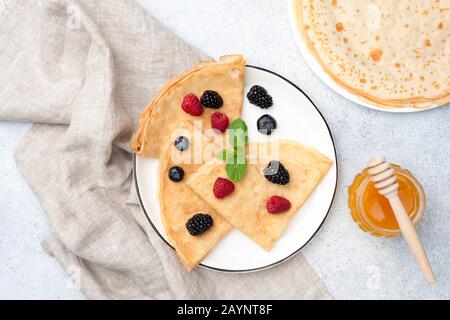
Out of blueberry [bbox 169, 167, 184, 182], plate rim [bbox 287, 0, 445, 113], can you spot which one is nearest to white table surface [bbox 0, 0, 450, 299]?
plate rim [bbox 287, 0, 445, 113]

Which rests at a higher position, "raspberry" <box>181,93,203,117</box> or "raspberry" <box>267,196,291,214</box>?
"raspberry" <box>181,93,203,117</box>

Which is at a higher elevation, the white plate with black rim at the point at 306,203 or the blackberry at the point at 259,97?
the blackberry at the point at 259,97

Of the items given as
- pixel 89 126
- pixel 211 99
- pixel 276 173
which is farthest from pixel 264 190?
pixel 89 126

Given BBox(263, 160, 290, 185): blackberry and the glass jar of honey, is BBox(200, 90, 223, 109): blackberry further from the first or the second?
the glass jar of honey

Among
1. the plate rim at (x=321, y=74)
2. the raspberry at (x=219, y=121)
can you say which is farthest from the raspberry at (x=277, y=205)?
the plate rim at (x=321, y=74)

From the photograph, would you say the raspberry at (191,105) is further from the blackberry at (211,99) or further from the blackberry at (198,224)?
the blackberry at (198,224)

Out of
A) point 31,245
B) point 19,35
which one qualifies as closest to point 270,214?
point 31,245
